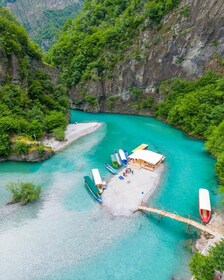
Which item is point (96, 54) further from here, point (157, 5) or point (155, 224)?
point (155, 224)

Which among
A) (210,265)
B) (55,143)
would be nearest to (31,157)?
(55,143)

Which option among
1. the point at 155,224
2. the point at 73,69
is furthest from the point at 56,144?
the point at 73,69

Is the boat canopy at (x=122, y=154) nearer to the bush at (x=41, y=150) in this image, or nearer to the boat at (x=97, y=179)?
the boat at (x=97, y=179)

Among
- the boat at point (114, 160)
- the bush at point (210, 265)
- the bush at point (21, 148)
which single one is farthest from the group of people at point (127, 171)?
the bush at point (210, 265)

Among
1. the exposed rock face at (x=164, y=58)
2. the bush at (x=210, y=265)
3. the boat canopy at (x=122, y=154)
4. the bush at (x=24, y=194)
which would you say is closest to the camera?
the bush at (x=210, y=265)

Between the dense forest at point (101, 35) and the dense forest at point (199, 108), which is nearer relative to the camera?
the dense forest at point (199, 108)

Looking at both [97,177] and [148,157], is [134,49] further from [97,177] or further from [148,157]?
[97,177]

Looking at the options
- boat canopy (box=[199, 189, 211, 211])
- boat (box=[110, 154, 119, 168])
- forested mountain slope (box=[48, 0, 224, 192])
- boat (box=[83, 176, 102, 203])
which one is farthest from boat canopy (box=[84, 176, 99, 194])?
forested mountain slope (box=[48, 0, 224, 192])
